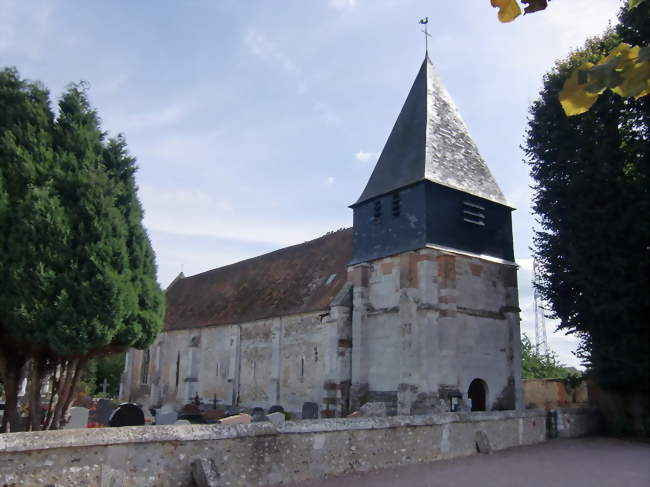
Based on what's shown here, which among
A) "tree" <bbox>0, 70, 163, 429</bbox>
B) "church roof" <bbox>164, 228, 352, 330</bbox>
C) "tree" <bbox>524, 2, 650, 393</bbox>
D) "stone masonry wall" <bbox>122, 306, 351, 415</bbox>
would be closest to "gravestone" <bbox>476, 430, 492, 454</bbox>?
"tree" <bbox>524, 2, 650, 393</bbox>

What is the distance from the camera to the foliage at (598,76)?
237cm

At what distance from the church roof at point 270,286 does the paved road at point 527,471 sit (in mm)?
10698

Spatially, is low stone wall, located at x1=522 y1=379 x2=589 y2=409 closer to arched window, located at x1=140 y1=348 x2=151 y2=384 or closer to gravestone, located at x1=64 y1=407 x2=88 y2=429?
gravestone, located at x1=64 y1=407 x2=88 y2=429

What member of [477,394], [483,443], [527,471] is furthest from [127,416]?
[477,394]

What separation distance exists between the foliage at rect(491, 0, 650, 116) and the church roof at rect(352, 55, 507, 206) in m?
17.0

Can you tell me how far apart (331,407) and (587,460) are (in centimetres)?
930

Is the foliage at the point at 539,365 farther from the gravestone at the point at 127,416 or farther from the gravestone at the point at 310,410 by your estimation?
the gravestone at the point at 127,416

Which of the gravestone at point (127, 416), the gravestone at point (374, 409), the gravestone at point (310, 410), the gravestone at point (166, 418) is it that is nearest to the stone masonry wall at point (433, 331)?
the gravestone at point (374, 409)

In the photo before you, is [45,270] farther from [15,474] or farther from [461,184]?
[461,184]

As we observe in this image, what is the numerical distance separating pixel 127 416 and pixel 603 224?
14.8 metres

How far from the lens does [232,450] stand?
344 inches

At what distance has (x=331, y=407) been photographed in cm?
1964

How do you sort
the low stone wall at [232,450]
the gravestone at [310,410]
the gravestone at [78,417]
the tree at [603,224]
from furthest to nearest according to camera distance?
the gravestone at [310,410], the tree at [603,224], the gravestone at [78,417], the low stone wall at [232,450]

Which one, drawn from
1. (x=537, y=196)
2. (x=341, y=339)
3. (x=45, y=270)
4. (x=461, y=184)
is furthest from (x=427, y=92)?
(x=45, y=270)
